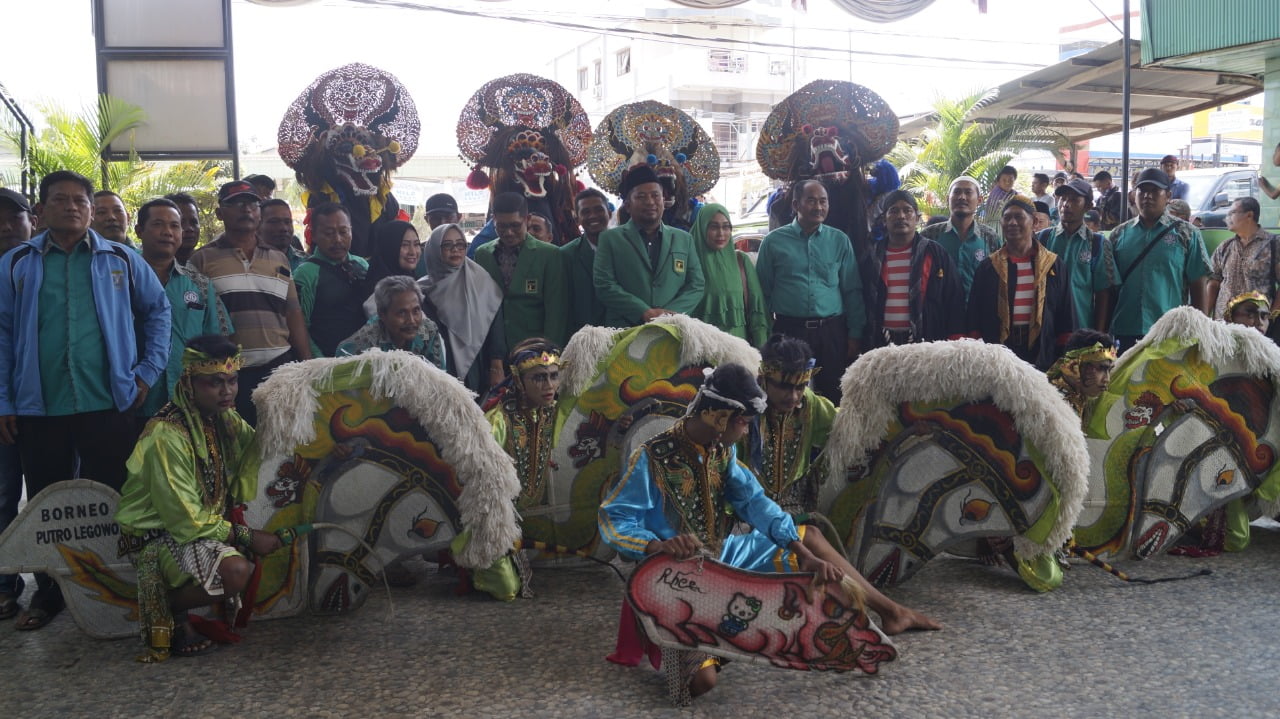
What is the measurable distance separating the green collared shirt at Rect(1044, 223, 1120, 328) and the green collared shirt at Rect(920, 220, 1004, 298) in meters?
0.40

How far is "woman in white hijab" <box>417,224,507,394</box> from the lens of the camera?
16.6 feet

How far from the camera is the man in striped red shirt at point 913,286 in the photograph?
5.39 meters

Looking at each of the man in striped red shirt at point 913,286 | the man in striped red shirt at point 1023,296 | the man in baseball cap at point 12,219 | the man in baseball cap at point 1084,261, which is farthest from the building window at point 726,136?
the man in baseball cap at point 12,219

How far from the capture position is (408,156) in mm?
6578

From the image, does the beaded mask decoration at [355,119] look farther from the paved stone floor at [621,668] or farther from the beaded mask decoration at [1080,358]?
the beaded mask decoration at [1080,358]

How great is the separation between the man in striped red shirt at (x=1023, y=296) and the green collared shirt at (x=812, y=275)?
0.66 metres

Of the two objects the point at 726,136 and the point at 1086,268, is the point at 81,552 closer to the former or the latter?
the point at 1086,268

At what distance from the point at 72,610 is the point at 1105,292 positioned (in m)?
5.37

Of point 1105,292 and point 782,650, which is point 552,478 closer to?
point 782,650

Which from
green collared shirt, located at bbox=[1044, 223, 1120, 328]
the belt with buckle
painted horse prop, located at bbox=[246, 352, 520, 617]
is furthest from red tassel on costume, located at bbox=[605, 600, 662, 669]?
green collared shirt, located at bbox=[1044, 223, 1120, 328]

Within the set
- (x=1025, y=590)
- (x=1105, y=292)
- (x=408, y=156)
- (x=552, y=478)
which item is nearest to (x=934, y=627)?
(x=1025, y=590)

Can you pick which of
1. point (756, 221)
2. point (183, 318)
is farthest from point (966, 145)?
point (183, 318)

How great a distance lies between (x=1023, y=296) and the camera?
525cm

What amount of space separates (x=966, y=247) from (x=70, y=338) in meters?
4.66
